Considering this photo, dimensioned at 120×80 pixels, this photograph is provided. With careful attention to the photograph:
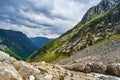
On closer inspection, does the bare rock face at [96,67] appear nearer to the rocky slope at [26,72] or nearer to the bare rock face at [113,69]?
the bare rock face at [113,69]

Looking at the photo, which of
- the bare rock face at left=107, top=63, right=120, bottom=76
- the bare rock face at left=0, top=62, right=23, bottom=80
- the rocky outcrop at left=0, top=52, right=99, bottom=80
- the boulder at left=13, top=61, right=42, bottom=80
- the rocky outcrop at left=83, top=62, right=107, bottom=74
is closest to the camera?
the bare rock face at left=0, top=62, right=23, bottom=80

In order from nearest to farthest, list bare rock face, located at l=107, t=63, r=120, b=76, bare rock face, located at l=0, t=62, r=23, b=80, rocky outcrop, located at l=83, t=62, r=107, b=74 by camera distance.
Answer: bare rock face, located at l=0, t=62, r=23, b=80 → rocky outcrop, located at l=83, t=62, r=107, b=74 → bare rock face, located at l=107, t=63, r=120, b=76

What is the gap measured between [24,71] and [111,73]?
26.8 m

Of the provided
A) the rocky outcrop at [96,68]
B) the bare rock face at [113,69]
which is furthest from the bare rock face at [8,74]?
the bare rock face at [113,69]

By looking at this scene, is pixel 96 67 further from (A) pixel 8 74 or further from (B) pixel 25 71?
(A) pixel 8 74

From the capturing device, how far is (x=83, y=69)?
5828 centimetres

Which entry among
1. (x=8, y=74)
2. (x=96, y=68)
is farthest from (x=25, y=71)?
(x=96, y=68)

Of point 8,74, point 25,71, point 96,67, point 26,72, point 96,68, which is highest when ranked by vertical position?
point 96,67

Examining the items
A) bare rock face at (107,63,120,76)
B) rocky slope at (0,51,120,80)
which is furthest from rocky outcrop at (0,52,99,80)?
bare rock face at (107,63,120,76)

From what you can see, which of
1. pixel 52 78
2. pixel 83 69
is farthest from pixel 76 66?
pixel 52 78

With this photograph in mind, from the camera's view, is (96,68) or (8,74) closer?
(8,74)

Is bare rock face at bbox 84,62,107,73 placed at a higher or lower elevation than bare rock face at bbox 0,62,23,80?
higher

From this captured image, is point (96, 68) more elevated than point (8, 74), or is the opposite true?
point (96, 68)

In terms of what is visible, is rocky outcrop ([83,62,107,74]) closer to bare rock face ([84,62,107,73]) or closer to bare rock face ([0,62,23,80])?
bare rock face ([84,62,107,73])
